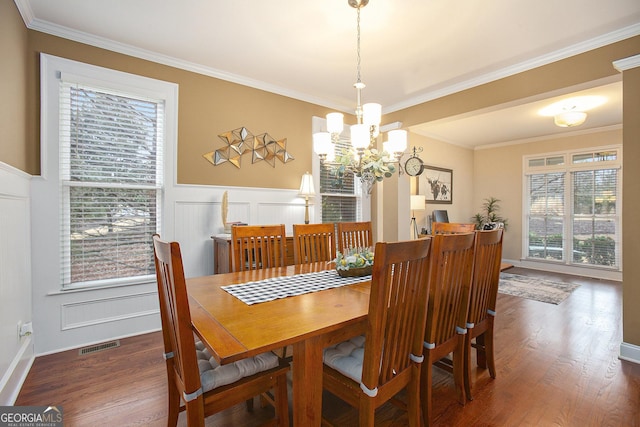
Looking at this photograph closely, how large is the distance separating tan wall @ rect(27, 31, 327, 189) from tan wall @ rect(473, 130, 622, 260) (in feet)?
16.0

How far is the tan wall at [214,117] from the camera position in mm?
2539

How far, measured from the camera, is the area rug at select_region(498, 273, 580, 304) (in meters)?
4.18

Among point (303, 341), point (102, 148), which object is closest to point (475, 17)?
point (303, 341)

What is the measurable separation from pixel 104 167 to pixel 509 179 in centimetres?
727

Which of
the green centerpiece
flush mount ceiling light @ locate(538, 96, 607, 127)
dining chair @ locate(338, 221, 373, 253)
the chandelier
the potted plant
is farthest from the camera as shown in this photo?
the potted plant

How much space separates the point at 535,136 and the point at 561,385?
5619mm

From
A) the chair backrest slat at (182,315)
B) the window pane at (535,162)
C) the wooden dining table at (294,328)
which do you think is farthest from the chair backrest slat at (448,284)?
the window pane at (535,162)

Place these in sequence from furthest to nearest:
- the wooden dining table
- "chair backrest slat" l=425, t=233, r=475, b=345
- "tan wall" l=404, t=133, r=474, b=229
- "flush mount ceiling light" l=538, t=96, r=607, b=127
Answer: "tan wall" l=404, t=133, r=474, b=229, "flush mount ceiling light" l=538, t=96, r=607, b=127, "chair backrest slat" l=425, t=233, r=475, b=345, the wooden dining table

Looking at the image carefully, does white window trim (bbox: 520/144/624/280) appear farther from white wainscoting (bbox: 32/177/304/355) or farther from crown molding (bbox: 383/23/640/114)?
white wainscoting (bbox: 32/177/304/355)

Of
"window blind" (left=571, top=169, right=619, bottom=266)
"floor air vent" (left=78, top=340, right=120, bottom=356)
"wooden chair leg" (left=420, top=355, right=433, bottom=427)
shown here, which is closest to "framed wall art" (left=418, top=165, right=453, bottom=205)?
"window blind" (left=571, top=169, right=619, bottom=266)

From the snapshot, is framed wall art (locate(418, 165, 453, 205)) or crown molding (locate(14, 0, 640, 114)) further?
framed wall art (locate(418, 165, 453, 205))

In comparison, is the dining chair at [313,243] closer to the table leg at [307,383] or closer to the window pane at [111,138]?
the table leg at [307,383]

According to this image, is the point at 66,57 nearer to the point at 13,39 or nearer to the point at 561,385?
the point at 13,39

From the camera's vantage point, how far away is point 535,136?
6.12 m
